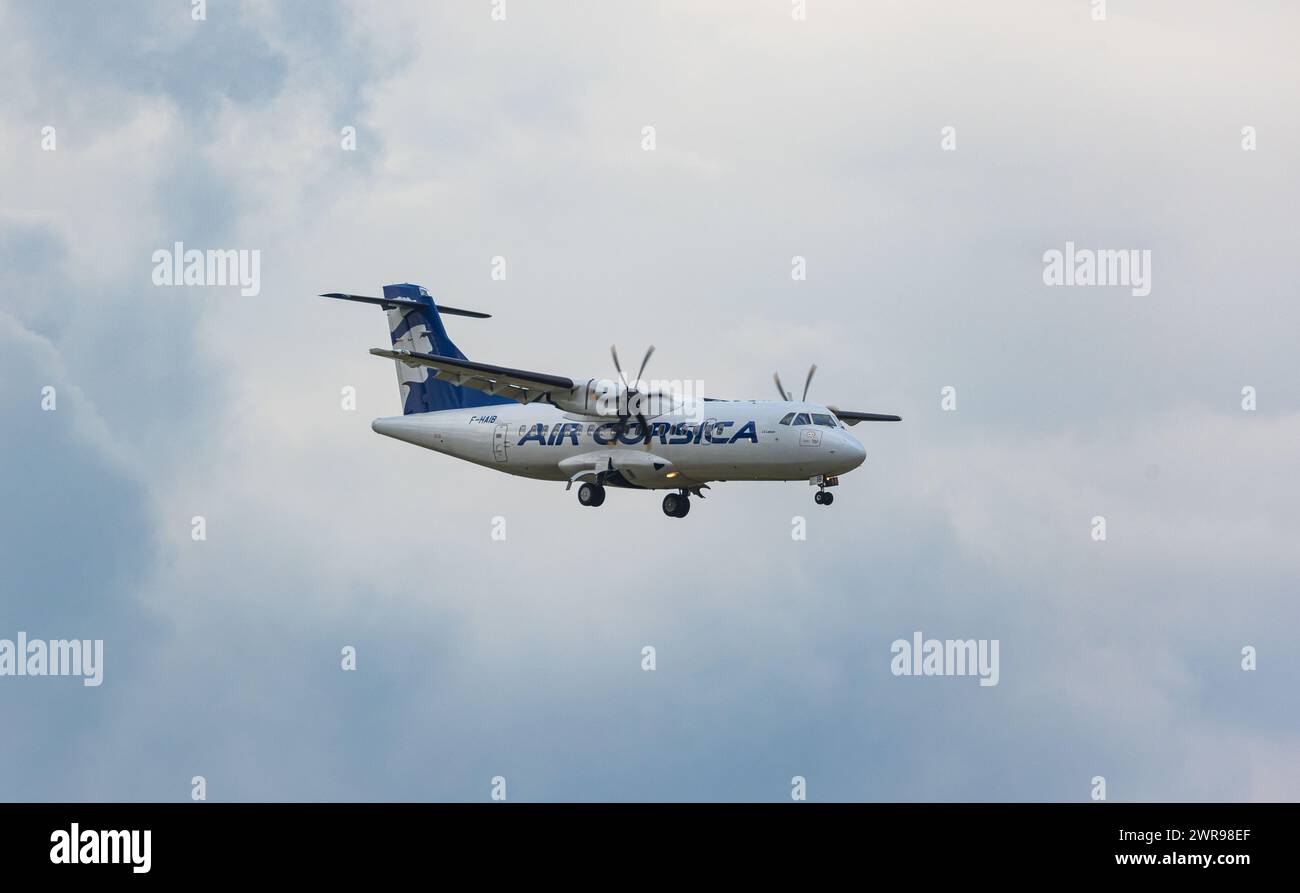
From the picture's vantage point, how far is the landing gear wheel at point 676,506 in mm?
46562

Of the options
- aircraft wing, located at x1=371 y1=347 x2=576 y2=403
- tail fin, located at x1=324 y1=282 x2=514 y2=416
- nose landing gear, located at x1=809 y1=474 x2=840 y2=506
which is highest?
tail fin, located at x1=324 y1=282 x2=514 y2=416

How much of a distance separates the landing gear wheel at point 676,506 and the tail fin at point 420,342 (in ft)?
23.9

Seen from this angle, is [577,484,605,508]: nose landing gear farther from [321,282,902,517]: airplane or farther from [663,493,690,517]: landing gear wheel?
[663,493,690,517]: landing gear wheel

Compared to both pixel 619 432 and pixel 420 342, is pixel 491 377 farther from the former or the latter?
pixel 420 342

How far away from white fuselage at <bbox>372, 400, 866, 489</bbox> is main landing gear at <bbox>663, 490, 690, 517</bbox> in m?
1.13

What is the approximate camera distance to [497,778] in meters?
34.2

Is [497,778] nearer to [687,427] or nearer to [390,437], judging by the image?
[687,427]

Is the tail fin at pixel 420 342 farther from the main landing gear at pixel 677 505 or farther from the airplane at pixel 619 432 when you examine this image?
the main landing gear at pixel 677 505

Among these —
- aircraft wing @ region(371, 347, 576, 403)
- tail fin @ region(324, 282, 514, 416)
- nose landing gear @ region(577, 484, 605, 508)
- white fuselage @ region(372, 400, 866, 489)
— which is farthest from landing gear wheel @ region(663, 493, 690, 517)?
tail fin @ region(324, 282, 514, 416)

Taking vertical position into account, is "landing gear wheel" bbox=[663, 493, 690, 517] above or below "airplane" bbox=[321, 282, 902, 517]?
below

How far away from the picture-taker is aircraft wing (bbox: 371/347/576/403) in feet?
142

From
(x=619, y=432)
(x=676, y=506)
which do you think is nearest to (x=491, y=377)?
(x=619, y=432)

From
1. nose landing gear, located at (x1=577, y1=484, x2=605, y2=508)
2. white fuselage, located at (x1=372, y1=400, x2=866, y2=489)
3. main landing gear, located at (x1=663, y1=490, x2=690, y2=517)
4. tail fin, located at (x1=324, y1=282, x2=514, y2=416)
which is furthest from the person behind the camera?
tail fin, located at (x1=324, y1=282, x2=514, y2=416)
